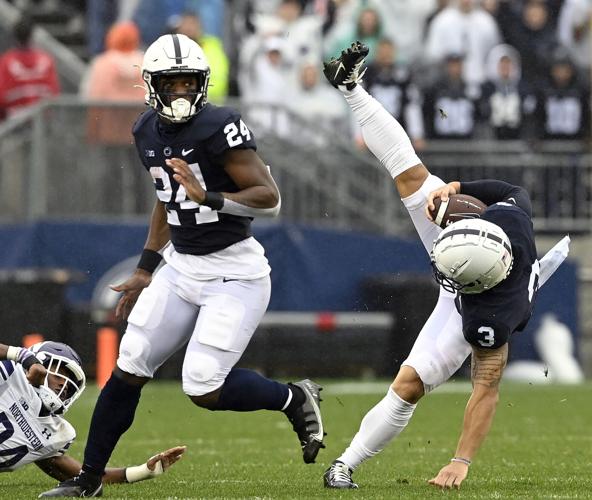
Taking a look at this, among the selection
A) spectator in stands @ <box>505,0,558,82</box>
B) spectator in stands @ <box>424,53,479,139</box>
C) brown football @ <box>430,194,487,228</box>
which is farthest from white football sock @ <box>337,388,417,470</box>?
spectator in stands @ <box>505,0,558,82</box>

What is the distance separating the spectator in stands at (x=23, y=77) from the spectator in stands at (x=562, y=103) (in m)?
4.51

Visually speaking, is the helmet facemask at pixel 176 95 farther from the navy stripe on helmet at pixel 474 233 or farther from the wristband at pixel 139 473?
the wristband at pixel 139 473

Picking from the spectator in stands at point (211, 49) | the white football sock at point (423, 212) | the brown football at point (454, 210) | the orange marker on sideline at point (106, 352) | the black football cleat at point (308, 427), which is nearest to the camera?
the brown football at point (454, 210)

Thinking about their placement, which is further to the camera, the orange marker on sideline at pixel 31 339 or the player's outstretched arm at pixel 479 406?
the orange marker on sideline at pixel 31 339

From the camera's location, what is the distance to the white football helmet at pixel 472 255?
19.4 feet

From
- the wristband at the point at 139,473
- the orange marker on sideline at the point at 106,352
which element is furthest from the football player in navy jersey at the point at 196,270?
the orange marker on sideline at the point at 106,352

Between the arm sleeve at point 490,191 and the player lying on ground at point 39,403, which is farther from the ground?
the arm sleeve at point 490,191

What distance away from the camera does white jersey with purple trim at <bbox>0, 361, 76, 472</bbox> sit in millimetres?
6426

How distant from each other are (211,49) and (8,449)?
8.26m

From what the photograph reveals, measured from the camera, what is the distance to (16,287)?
41.8 feet

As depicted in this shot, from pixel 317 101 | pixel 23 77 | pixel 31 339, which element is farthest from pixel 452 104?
pixel 31 339

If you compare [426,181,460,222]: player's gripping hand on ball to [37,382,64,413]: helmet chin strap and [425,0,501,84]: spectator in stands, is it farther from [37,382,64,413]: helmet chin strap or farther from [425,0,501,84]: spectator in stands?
[425,0,501,84]: spectator in stands

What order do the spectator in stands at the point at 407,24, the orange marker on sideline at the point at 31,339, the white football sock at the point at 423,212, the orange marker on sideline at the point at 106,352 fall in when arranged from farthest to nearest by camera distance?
the spectator in stands at the point at 407,24
the orange marker on sideline at the point at 31,339
the orange marker on sideline at the point at 106,352
the white football sock at the point at 423,212

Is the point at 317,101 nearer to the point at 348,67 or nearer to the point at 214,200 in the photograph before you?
the point at 348,67
